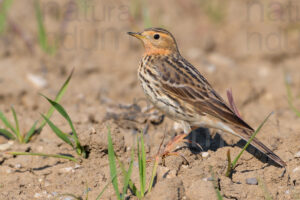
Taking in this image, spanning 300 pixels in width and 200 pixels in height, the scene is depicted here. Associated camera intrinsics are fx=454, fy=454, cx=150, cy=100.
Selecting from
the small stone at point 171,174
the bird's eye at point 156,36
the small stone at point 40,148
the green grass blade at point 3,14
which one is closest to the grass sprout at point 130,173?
the small stone at point 171,174

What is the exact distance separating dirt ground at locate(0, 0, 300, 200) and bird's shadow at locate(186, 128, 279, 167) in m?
0.02

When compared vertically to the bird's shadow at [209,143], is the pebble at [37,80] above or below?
above

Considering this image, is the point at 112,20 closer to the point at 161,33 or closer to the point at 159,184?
the point at 161,33

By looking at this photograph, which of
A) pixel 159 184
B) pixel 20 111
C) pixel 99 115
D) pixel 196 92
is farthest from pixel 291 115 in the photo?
pixel 20 111

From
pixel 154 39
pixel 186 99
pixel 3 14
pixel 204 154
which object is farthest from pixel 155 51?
pixel 3 14

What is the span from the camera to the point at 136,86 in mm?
7578

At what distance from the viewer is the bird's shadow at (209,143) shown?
4765mm

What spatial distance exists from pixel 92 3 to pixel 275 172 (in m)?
6.02

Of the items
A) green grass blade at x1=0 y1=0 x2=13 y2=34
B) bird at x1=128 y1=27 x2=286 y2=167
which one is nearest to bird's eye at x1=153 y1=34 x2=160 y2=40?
bird at x1=128 y1=27 x2=286 y2=167

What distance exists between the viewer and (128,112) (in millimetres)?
5766

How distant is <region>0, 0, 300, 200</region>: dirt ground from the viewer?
4.47 meters

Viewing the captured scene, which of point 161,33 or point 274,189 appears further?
point 161,33

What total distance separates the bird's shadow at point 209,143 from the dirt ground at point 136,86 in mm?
24

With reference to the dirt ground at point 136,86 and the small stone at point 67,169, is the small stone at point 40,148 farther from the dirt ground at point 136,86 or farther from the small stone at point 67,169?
the small stone at point 67,169
